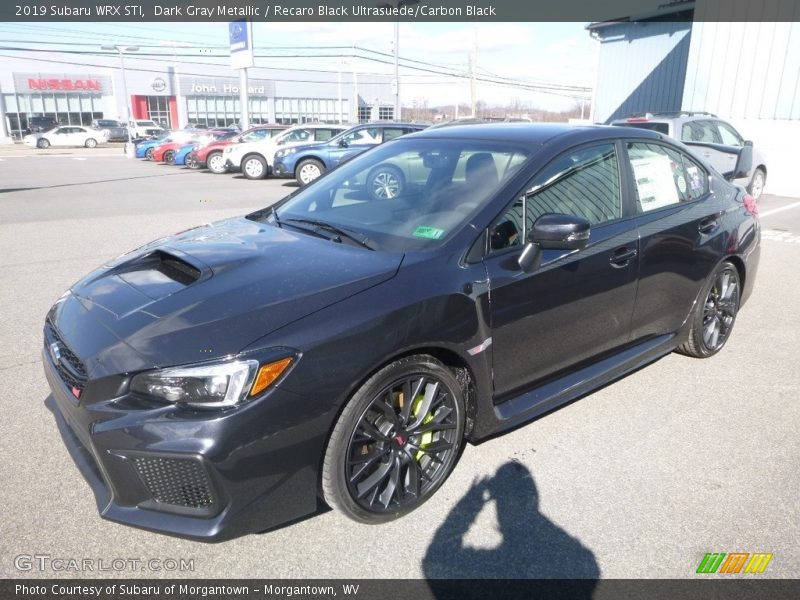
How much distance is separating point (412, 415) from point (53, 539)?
1611mm

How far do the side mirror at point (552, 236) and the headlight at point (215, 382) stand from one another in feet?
4.63

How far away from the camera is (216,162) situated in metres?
20.8

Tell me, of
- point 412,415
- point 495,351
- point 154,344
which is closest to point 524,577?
point 412,415

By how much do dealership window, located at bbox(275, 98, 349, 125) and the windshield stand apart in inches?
2630

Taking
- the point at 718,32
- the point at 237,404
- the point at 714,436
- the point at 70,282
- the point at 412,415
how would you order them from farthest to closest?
1. the point at 718,32
2. the point at 70,282
3. the point at 714,436
4. the point at 412,415
5. the point at 237,404

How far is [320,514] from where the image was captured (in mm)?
2793

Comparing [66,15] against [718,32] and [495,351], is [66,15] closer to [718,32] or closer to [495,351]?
[718,32]

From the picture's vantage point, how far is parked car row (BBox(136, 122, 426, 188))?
16094mm

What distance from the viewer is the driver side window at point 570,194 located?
10.1 ft

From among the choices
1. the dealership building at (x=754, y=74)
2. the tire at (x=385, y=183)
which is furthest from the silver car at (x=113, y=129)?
the tire at (x=385, y=183)

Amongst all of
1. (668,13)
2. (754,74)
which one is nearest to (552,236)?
(754,74)

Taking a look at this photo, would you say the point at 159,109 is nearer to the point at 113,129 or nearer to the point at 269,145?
the point at 113,129

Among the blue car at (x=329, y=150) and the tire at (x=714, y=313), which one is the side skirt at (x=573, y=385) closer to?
the tire at (x=714, y=313)

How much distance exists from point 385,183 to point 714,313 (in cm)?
271
